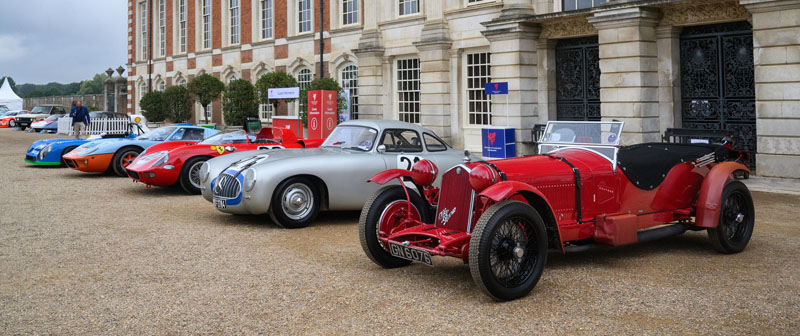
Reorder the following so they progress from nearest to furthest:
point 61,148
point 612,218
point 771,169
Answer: point 612,218, point 771,169, point 61,148

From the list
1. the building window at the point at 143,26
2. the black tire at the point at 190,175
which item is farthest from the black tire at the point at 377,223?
the building window at the point at 143,26

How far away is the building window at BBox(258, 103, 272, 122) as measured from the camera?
104 feet

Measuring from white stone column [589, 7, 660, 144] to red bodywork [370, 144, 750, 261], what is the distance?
9.02 meters

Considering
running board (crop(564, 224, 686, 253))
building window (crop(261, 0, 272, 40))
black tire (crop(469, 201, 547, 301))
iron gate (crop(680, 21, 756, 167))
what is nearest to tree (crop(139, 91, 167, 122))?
building window (crop(261, 0, 272, 40))

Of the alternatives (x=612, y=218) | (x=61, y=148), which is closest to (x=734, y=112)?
(x=612, y=218)

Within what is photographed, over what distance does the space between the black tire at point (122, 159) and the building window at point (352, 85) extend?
1230cm

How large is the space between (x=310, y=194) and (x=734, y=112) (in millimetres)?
10529

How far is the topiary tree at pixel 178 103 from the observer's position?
3534 centimetres

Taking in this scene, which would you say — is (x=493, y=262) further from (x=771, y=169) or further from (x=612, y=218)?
(x=771, y=169)

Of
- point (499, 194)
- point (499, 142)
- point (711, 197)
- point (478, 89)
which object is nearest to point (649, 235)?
point (711, 197)

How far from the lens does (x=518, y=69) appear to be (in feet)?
61.7

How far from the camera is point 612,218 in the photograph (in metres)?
6.37

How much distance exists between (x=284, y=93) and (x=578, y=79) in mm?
10780

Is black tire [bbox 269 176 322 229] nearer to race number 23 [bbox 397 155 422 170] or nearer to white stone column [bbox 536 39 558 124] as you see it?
race number 23 [bbox 397 155 422 170]
